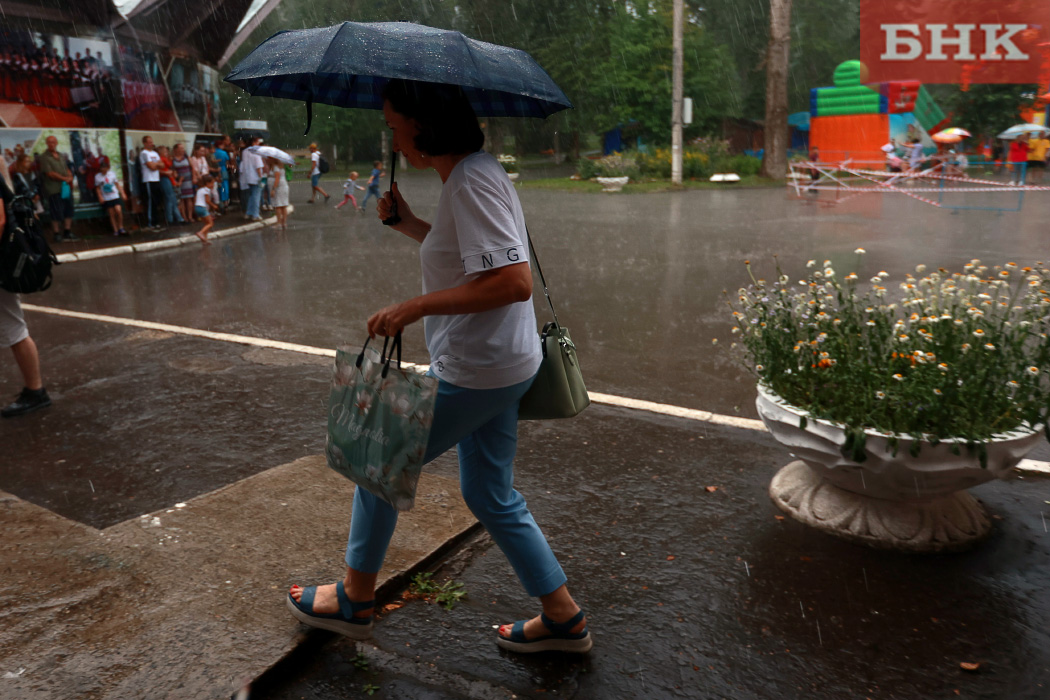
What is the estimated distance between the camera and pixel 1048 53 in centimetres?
3331

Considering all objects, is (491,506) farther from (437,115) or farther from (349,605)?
(437,115)

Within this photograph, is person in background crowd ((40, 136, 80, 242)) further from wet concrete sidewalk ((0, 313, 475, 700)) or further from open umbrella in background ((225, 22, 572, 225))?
open umbrella in background ((225, 22, 572, 225))

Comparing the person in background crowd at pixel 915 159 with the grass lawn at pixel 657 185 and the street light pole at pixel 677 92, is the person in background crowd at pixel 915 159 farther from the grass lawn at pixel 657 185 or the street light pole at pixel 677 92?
the street light pole at pixel 677 92

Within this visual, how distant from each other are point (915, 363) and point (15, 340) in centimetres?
526

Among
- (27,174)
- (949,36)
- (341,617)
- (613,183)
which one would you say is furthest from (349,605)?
(949,36)

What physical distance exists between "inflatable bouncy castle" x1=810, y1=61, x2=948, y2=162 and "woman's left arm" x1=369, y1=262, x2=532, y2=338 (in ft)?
115

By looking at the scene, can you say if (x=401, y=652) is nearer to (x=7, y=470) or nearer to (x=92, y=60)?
(x=7, y=470)

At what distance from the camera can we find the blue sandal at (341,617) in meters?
2.98

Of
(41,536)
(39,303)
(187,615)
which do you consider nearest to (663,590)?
(187,615)

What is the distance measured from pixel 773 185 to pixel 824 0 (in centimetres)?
4154

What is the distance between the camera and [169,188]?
1855 cm

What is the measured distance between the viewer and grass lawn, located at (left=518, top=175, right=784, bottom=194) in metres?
29.7

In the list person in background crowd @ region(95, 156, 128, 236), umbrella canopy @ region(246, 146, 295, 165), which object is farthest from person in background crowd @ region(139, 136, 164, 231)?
umbrella canopy @ region(246, 146, 295, 165)

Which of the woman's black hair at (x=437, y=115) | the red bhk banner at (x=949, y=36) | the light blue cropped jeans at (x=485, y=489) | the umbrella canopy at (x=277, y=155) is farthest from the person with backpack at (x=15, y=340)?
the red bhk banner at (x=949, y=36)
